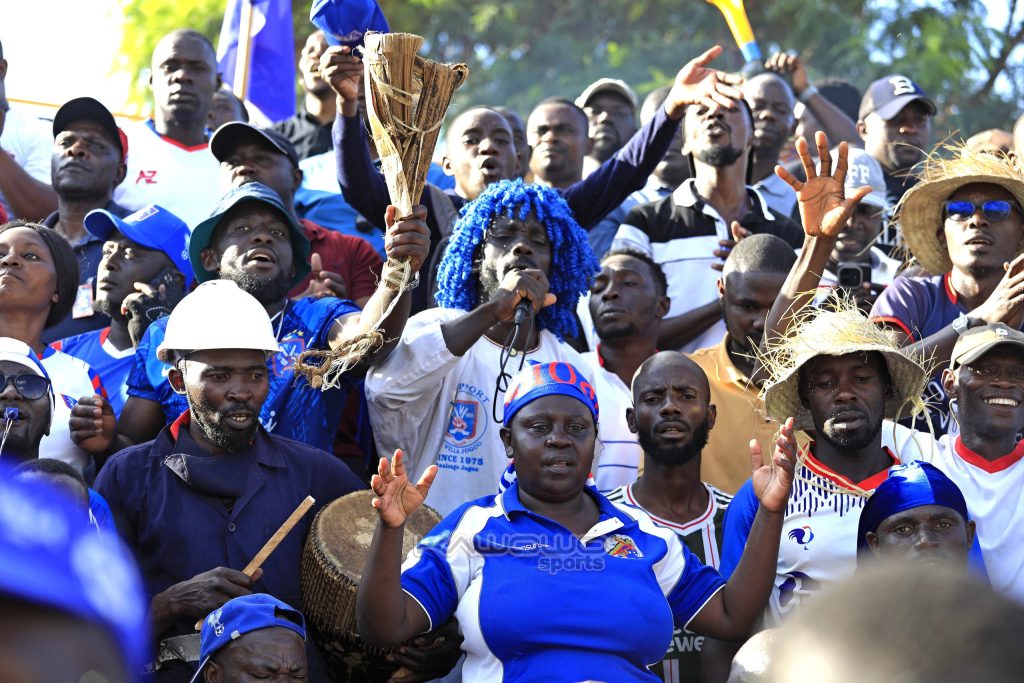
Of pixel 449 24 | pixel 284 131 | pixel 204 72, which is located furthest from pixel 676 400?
pixel 449 24

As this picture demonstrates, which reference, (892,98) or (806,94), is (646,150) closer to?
(892,98)

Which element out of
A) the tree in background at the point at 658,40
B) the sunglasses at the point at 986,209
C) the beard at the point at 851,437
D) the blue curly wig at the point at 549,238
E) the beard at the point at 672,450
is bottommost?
the beard at the point at 672,450

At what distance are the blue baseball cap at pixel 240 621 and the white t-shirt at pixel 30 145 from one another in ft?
15.4

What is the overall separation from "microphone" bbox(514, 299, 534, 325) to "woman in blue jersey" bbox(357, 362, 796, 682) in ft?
2.13

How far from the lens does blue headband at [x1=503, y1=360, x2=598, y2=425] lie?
5020 millimetres

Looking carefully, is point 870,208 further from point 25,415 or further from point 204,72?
point 25,415

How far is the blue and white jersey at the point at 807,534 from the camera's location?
5199mm

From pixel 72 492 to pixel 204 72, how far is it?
15.8 ft

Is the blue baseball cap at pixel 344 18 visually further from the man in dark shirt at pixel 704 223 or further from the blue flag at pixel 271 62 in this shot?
the blue flag at pixel 271 62

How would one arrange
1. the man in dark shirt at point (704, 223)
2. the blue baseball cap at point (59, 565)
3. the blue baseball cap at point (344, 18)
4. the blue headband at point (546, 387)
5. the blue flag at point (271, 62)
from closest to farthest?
1. the blue baseball cap at point (59, 565)
2. the blue headband at point (546, 387)
3. the blue baseball cap at point (344, 18)
4. the man in dark shirt at point (704, 223)
5. the blue flag at point (271, 62)

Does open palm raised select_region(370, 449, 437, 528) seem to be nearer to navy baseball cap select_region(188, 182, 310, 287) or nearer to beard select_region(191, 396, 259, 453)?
beard select_region(191, 396, 259, 453)

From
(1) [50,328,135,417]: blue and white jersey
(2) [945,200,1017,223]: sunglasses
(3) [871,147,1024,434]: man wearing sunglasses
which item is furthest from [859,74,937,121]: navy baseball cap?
(1) [50,328,135,417]: blue and white jersey

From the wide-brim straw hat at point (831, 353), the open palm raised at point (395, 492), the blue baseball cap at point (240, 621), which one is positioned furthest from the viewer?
the wide-brim straw hat at point (831, 353)

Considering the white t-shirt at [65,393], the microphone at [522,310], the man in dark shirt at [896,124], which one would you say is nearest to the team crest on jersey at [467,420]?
the microphone at [522,310]
